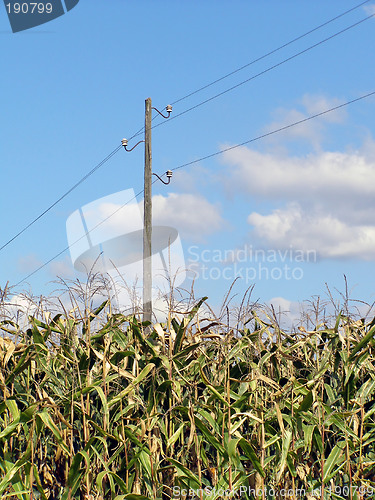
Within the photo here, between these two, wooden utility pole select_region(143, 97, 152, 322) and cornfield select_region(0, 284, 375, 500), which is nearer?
cornfield select_region(0, 284, 375, 500)

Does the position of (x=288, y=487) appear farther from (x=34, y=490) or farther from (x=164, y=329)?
(x=34, y=490)

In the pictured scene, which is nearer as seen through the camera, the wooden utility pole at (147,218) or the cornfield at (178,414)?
the cornfield at (178,414)

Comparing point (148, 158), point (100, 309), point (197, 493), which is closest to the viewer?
point (197, 493)

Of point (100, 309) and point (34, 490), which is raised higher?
point (100, 309)

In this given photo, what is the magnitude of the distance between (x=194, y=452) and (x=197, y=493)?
0.76ft

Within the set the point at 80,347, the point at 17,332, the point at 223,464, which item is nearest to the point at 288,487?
the point at 223,464

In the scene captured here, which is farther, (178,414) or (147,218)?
(147,218)

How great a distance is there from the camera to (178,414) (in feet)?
11.8

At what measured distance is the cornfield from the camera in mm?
3451

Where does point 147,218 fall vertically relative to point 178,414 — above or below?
above

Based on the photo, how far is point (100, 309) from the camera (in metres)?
3.93

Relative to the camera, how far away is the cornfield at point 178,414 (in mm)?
3451

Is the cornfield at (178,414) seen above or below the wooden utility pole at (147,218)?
below

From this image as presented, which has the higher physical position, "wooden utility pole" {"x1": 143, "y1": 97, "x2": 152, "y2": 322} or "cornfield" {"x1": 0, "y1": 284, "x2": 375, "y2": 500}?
"wooden utility pole" {"x1": 143, "y1": 97, "x2": 152, "y2": 322}
